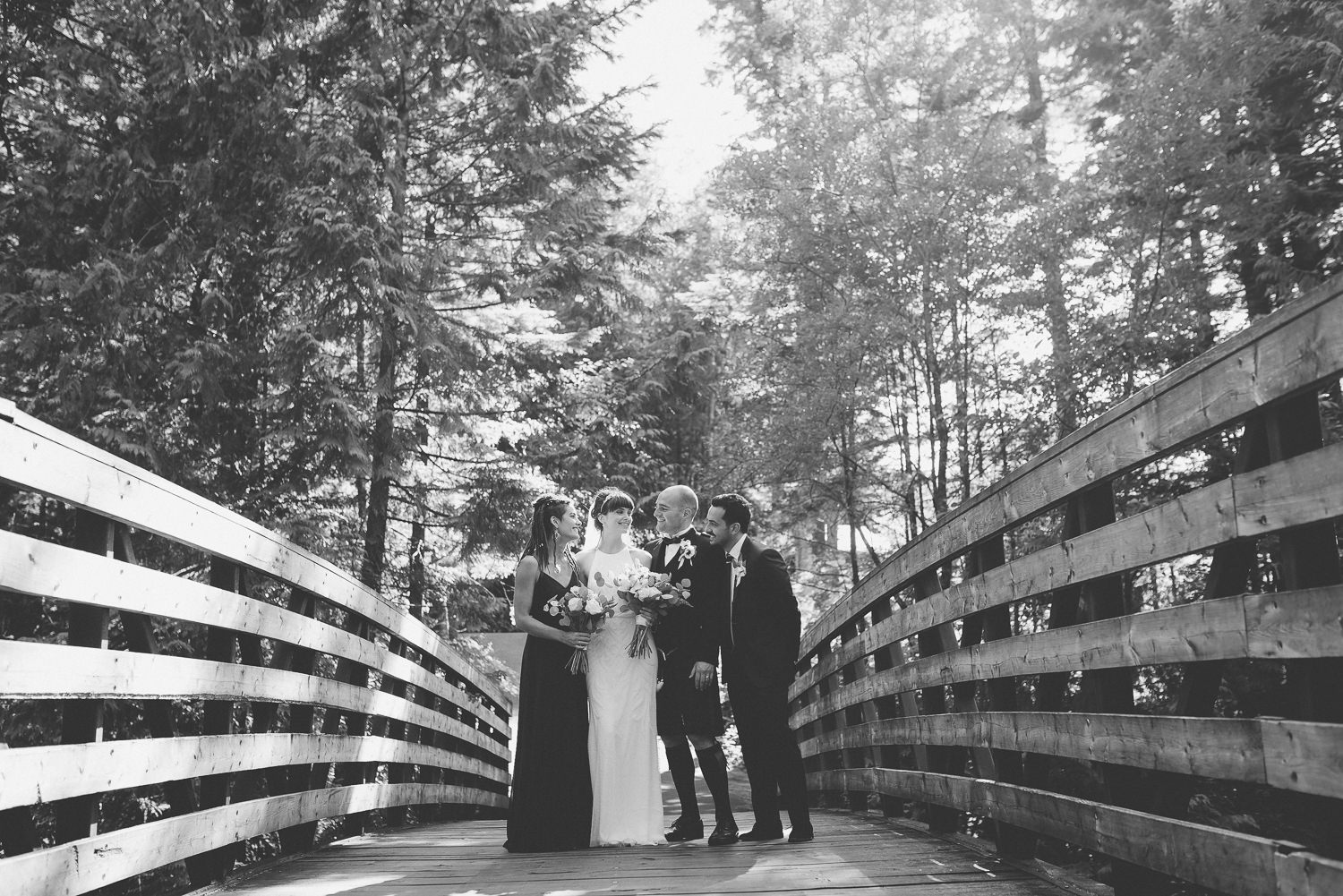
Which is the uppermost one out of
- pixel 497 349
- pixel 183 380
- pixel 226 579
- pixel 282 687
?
pixel 497 349

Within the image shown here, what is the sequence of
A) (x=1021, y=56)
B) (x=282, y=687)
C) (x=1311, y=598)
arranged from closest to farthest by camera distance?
(x=1311, y=598) < (x=282, y=687) < (x=1021, y=56)

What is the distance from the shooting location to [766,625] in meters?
5.85

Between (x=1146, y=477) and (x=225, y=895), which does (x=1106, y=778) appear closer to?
(x=225, y=895)

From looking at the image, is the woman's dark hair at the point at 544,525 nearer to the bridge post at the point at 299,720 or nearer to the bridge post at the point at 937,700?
the bridge post at the point at 299,720

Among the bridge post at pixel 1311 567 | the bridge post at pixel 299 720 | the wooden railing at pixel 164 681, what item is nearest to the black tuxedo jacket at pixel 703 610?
the wooden railing at pixel 164 681

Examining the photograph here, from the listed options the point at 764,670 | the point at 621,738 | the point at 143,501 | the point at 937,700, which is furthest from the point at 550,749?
the point at 143,501

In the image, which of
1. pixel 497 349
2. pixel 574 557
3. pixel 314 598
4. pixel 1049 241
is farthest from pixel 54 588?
pixel 1049 241

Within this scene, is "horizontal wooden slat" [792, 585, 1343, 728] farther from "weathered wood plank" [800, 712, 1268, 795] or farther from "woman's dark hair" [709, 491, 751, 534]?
"woman's dark hair" [709, 491, 751, 534]

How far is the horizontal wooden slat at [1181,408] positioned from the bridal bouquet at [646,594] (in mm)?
1700

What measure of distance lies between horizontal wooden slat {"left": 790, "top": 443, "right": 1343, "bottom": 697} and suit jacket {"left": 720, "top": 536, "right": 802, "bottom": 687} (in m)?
1.16

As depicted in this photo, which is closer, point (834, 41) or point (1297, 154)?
point (1297, 154)

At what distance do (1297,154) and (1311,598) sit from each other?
11195 millimetres

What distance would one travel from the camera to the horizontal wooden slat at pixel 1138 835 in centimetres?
252

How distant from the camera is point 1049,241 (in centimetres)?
1208
